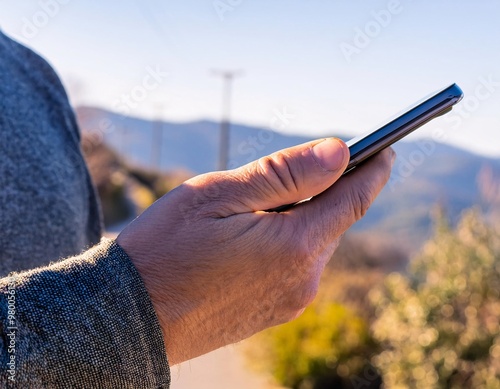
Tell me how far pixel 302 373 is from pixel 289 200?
8016mm

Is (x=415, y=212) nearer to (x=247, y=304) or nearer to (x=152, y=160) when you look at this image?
(x=152, y=160)

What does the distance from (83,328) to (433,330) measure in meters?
6.06

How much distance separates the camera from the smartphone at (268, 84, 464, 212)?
1225 mm

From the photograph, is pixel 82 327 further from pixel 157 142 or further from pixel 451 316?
pixel 157 142

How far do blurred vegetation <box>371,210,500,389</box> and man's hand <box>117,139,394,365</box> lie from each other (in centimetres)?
546

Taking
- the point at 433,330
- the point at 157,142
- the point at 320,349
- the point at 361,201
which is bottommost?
the point at 157,142

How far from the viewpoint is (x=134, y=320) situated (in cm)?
93

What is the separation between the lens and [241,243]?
1.05m

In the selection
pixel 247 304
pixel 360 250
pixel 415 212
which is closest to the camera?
pixel 247 304

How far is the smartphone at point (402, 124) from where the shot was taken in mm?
1225

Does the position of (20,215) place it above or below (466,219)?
above

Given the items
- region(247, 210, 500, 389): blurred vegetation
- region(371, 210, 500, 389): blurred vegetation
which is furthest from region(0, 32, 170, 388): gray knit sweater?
region(371, 210, 500, 389): blurred vegetation

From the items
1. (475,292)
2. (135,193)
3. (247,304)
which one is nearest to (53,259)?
(247,304)

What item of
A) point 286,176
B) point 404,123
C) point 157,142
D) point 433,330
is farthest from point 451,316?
point 157,142
